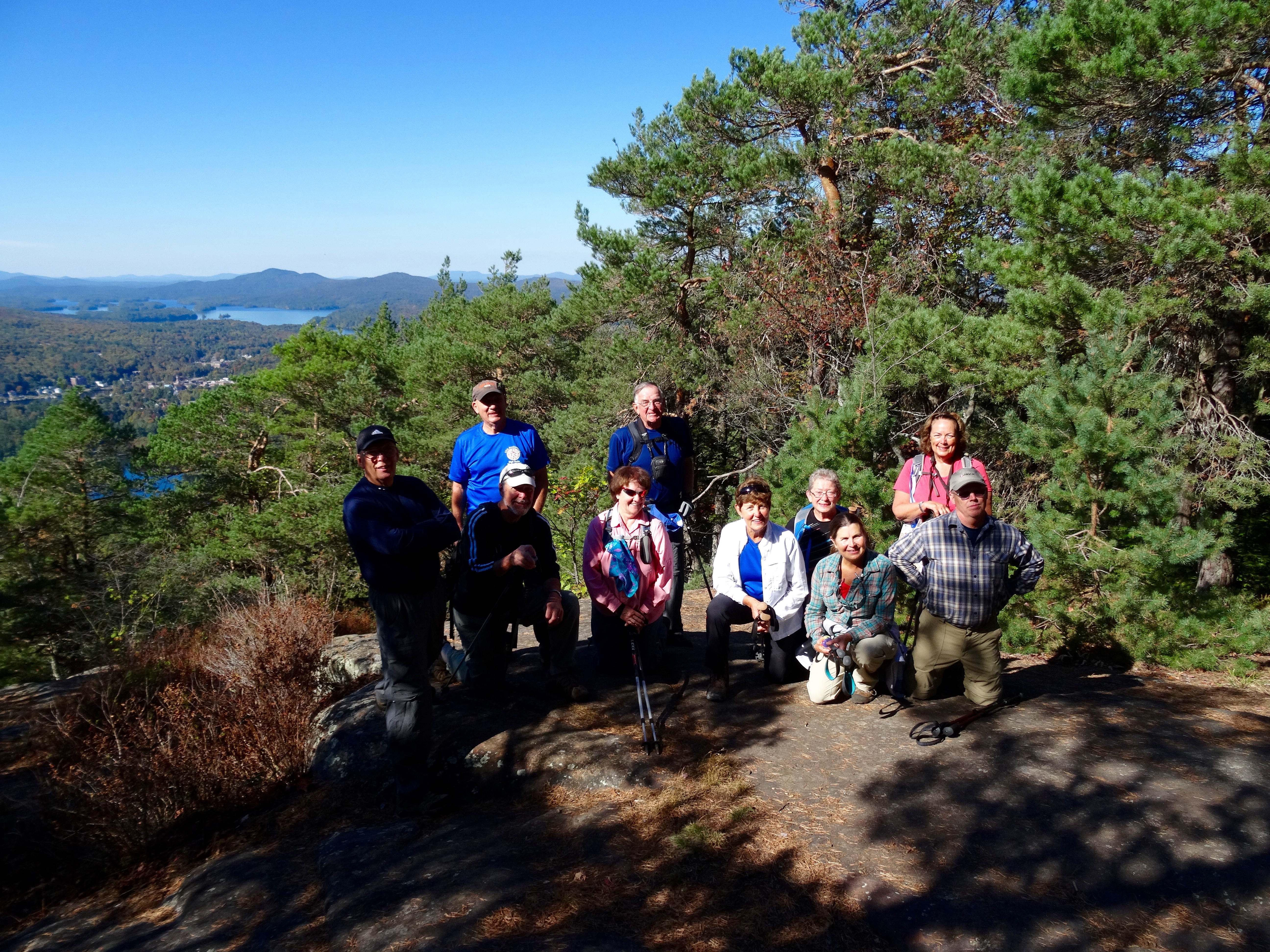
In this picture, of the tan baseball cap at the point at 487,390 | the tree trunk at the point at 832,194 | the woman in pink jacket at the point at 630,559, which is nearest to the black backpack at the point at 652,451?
the woman in pink jacket at the point at 630,559

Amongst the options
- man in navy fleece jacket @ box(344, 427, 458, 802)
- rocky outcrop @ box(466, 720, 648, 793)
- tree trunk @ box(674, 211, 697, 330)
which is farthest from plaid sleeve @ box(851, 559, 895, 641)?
tree trunk @ box(674, 211, 697, 330)

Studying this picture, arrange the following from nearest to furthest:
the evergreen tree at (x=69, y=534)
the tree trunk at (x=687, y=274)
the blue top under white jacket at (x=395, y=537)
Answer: the blue top under white jacket at (x=395, y=537)
the tree trunk at (x=687, y=274)
the evergreen tree at (x=69, y=534)

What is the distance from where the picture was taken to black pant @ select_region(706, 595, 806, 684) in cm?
468

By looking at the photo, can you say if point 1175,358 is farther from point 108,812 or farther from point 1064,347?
point 108,812

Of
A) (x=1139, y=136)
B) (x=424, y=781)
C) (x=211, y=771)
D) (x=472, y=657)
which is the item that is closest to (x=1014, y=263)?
(x=1139, y=136)

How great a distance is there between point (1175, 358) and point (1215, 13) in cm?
370

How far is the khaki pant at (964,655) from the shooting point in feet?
14.2

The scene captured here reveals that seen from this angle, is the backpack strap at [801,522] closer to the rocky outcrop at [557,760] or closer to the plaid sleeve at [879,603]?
the plaid sleeve at [879,603]

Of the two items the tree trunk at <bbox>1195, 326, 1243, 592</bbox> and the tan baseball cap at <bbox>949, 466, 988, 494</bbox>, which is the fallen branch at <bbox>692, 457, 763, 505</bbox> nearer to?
the tree trunk at <bbox>1195, 326, 1243, 592</bbox>

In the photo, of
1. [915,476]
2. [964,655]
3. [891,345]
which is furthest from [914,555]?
[891,345]

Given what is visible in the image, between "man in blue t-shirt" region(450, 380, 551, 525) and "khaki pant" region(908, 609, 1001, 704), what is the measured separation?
2521 millimetres

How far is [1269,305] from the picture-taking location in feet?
21.0

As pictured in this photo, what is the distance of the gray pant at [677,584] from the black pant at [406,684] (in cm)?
172

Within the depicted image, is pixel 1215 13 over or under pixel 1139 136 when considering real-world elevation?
over
